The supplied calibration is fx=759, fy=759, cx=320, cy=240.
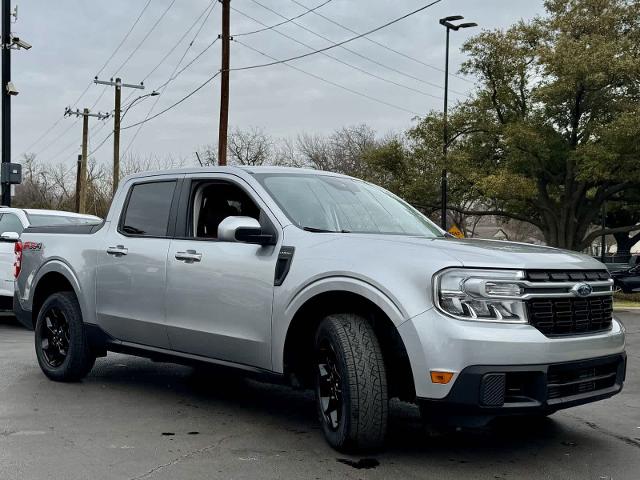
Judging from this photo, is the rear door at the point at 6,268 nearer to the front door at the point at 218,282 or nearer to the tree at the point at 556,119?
the front door at the point at 218,282

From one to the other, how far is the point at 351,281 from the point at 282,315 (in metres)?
0.59

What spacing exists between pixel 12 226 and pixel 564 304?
9648 millimetres

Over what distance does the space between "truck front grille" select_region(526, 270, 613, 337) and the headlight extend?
9 centimetres

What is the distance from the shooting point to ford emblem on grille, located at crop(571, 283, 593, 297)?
4.37 meters

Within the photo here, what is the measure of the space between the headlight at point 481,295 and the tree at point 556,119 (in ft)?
90.4

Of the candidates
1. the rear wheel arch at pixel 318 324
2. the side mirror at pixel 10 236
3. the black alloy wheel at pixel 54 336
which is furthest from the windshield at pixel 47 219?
the rear wheel arch at pixel 318 324

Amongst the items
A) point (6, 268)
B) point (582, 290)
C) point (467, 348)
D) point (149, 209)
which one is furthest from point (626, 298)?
point (467, 348)

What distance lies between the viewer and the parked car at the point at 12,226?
1123 centimetres

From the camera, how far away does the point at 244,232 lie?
494 cm

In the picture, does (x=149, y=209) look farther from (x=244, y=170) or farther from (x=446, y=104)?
(x=446, y=104)

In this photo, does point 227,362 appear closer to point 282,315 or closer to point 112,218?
point 282,315

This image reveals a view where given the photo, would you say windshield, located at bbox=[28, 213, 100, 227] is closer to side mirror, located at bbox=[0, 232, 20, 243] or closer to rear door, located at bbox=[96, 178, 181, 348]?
side mirror, located at bbox=[0, 232, 20, 243]

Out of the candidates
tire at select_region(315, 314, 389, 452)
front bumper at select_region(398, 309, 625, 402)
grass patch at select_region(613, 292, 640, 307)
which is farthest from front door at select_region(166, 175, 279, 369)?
grass patch at select_region(613, 292, 640, 307)

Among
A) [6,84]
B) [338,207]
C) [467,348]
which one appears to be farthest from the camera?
[6,84]
